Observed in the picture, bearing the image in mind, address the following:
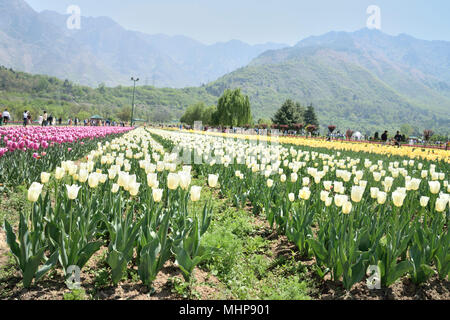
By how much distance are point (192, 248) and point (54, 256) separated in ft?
4.23

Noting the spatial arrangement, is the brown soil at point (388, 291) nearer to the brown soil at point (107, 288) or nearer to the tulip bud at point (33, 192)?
the brown soil at point (107, 288)

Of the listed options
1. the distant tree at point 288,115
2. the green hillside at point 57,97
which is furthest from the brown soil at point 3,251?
the green hillside at point 57,97

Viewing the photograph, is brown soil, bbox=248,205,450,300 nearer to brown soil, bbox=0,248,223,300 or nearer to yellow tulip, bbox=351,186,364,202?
yellow tulip, bbox=351,186,364,202

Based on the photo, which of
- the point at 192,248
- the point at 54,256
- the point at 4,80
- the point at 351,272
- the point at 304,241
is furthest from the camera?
the point at 4,80

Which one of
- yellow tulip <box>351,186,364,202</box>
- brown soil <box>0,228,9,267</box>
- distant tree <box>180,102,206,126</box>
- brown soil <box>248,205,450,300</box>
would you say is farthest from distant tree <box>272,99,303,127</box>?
brown soil <box>0,228,9,267</box>

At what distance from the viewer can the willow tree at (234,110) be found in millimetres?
57156

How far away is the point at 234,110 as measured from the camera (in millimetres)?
57156

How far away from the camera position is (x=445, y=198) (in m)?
3.68

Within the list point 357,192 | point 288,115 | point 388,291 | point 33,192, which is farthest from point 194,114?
point 388,291

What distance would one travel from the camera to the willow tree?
57156 mm

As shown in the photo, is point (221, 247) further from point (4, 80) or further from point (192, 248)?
point (4, 80)

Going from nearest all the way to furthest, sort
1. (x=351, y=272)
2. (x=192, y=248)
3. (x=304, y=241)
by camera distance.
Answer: (x=351, y=272)
(x=192, y=248)
(x=304, y=241)
